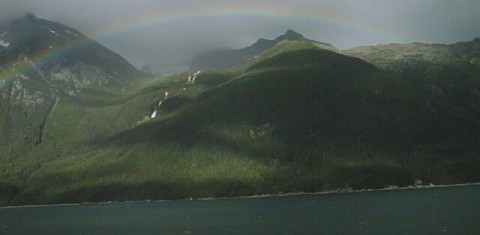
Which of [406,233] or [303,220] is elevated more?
[406,233]

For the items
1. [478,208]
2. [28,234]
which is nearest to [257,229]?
[478,208]

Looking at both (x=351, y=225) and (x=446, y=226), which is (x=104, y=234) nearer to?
(x=351, y=225)

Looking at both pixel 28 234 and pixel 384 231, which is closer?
pixel 384 231

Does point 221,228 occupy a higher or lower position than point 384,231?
lower

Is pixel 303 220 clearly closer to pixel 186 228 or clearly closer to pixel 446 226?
pixel 186 228

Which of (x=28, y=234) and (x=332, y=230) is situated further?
(x=28, y=234)

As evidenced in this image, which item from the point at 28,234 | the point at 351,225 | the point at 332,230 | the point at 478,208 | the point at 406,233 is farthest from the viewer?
the point at 28,234

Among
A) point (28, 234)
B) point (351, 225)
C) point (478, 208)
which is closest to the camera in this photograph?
point (351, 225)

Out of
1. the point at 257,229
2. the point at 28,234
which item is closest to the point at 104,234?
the point at 28,234

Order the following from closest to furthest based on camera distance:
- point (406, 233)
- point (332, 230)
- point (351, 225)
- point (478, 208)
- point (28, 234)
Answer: point (406, 233) → point (332, 230) → point (351, 225) → point (478, 208) → point (28, 234)
